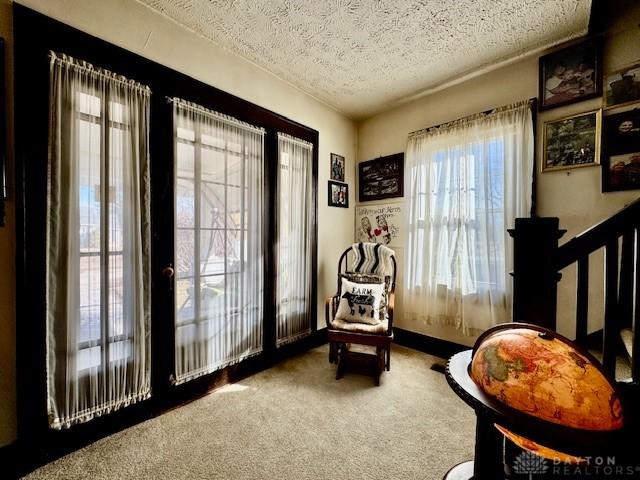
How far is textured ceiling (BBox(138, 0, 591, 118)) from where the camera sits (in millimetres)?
1847

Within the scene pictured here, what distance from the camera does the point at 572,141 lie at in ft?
7.12

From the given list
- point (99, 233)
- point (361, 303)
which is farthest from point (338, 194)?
point (99, 233)

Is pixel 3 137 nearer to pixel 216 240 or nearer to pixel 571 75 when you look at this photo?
pixel 216 240

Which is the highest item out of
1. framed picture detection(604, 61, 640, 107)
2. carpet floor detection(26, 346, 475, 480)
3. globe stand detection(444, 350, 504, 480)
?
framed picture detection(604, 61, 640, 107)

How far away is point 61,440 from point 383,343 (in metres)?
2.17

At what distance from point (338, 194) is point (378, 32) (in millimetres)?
1679

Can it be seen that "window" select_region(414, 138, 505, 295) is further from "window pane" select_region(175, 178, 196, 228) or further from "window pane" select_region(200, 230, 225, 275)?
"window pane" select_region(175, 178, 196, 228)

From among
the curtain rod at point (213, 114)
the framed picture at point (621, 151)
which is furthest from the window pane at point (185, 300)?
the framed picture at point (621, 151)

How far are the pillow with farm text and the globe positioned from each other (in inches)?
64.1

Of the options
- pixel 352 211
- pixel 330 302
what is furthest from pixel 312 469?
pixel 352 211

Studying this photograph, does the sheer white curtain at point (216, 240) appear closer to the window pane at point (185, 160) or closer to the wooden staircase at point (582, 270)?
the window pane at point (185, 160)

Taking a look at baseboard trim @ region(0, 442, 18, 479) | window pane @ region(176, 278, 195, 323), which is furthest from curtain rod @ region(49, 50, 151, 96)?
baseboard trim @ region(0, 442, 18, 479)

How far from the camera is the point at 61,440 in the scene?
1.55 metres

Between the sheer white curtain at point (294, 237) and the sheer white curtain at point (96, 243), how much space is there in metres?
1.18
